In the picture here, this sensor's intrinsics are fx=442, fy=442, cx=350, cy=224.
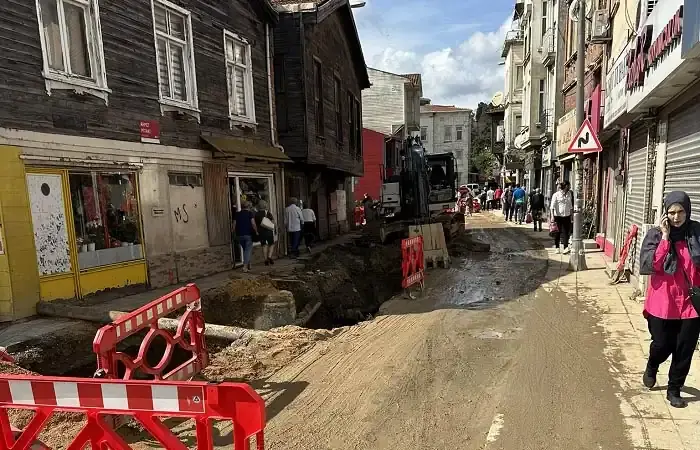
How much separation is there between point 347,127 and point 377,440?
17899mm

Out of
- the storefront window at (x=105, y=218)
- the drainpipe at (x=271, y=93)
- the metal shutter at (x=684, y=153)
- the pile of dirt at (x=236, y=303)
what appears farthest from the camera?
the drainpipe at (x=271, y=93)

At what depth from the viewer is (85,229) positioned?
8.07 m

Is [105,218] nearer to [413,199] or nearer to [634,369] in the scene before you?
[634,369]

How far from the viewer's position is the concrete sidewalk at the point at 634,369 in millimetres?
3600

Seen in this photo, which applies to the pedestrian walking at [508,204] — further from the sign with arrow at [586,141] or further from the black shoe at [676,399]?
the black shoe at [676,399]

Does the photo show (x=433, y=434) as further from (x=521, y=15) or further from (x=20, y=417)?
(x=521, y=15)

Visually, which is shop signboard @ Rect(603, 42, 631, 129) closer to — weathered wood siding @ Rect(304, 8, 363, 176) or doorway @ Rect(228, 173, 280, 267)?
weathered wood siding @ Rect(304, 8, 363, 176)

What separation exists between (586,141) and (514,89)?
90.4 feet

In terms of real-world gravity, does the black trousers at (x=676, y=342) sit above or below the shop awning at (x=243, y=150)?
below

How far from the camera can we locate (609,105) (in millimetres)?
9977

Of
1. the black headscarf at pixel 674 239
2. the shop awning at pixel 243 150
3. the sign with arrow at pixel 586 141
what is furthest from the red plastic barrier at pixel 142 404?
the sign with arrow at pixel 586 141

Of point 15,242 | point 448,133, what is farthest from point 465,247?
point 448,133

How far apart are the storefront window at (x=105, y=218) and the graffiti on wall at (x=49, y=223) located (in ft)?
0.95

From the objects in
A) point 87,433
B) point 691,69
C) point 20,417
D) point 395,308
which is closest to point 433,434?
point 87,433
